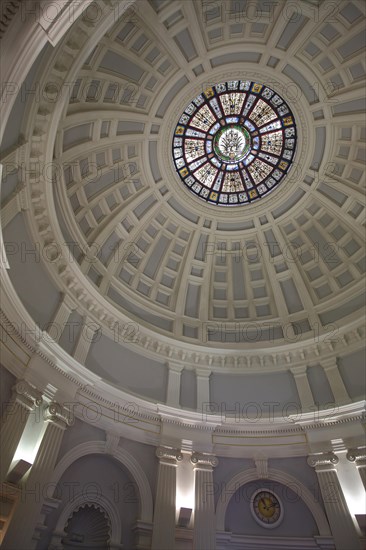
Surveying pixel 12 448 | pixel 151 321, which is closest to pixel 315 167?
pixel 151 321

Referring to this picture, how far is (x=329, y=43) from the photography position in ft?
46.4

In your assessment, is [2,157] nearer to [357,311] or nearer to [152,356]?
[152,356]

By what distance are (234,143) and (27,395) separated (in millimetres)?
15520

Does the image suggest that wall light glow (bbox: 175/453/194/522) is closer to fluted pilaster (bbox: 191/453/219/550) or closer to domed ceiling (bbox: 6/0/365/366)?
fluted pilaster (bbox: 191/453/219/550)

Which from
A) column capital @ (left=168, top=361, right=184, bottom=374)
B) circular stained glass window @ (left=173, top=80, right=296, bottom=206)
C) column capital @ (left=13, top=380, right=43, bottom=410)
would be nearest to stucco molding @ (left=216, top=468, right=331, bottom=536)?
column capital @ (left=168, top=361, right=184, bottom=374)

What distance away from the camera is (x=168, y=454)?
1220 centimetres

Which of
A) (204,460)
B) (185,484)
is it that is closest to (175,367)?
(204,460)

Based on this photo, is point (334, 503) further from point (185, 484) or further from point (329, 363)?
point (329, 363)

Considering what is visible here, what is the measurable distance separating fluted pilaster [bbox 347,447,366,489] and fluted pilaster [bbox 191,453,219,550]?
15.2 feet

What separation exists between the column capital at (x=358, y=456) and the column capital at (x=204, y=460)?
4601 mm

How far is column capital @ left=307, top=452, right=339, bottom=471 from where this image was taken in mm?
11978

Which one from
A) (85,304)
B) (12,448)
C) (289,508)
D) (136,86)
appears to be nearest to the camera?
(12,448)

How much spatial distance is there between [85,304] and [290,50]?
13741mm

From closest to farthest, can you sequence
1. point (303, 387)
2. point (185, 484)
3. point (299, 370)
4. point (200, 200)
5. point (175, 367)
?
point (185, 484) → point (303, 387) → point (299, 370) → point (175, 367) → point (200, 200)
